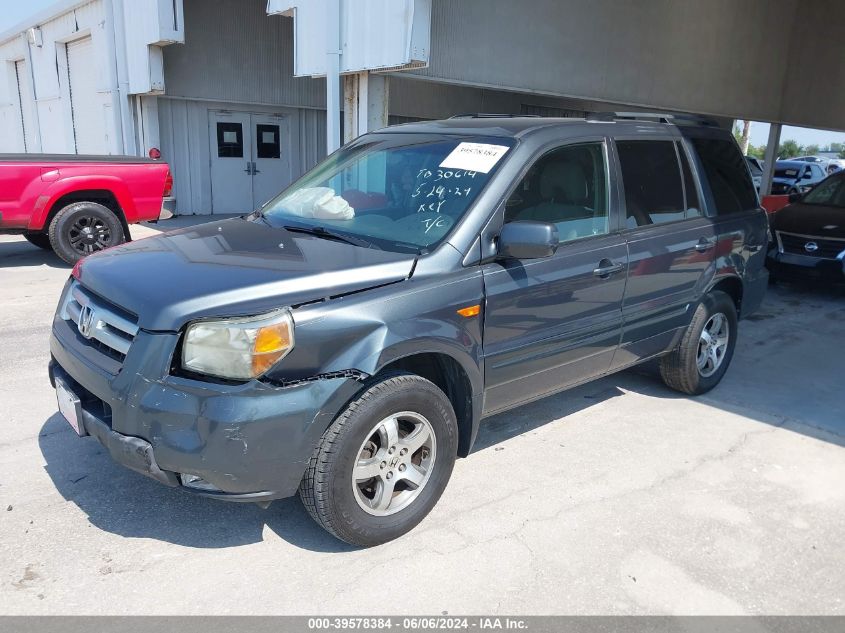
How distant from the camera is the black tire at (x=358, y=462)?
112 inches

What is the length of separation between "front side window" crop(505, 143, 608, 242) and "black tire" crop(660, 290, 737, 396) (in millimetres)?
1357

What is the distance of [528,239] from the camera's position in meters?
3.28

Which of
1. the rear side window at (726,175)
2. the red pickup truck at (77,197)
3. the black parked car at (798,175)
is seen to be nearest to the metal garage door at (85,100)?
the red pickup truck at (77,197)

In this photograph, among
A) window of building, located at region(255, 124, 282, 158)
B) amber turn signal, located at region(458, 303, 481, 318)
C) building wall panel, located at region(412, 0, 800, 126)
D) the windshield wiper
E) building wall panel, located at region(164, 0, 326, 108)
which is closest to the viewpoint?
amber turn signal, located at region(458, 303, 481, 318)

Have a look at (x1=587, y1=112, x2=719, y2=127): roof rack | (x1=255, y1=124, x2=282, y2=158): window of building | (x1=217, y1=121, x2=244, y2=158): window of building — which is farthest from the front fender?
(x1=255, y1=124, x2=282, y2=158): window of building

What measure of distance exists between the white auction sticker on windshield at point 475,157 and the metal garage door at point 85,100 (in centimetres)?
1304

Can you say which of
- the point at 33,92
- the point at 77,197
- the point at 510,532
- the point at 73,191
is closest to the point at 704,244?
the point at 510,532

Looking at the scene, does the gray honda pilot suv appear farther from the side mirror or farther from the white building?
the white building

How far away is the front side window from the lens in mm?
3684

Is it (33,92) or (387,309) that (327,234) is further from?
(33,92)

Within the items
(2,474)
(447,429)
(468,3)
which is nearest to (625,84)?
(468,3)

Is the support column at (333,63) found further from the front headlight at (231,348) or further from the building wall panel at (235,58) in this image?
the front headlight at (231,348)

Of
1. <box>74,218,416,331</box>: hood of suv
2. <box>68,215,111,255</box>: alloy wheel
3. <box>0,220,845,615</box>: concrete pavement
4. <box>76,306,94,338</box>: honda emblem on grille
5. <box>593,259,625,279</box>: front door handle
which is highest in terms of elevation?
<box>74,218,416,331</box>: hood of suv

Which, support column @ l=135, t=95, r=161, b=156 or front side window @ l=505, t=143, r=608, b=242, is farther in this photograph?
support column @ l=135, t=95, r=161, b=156
